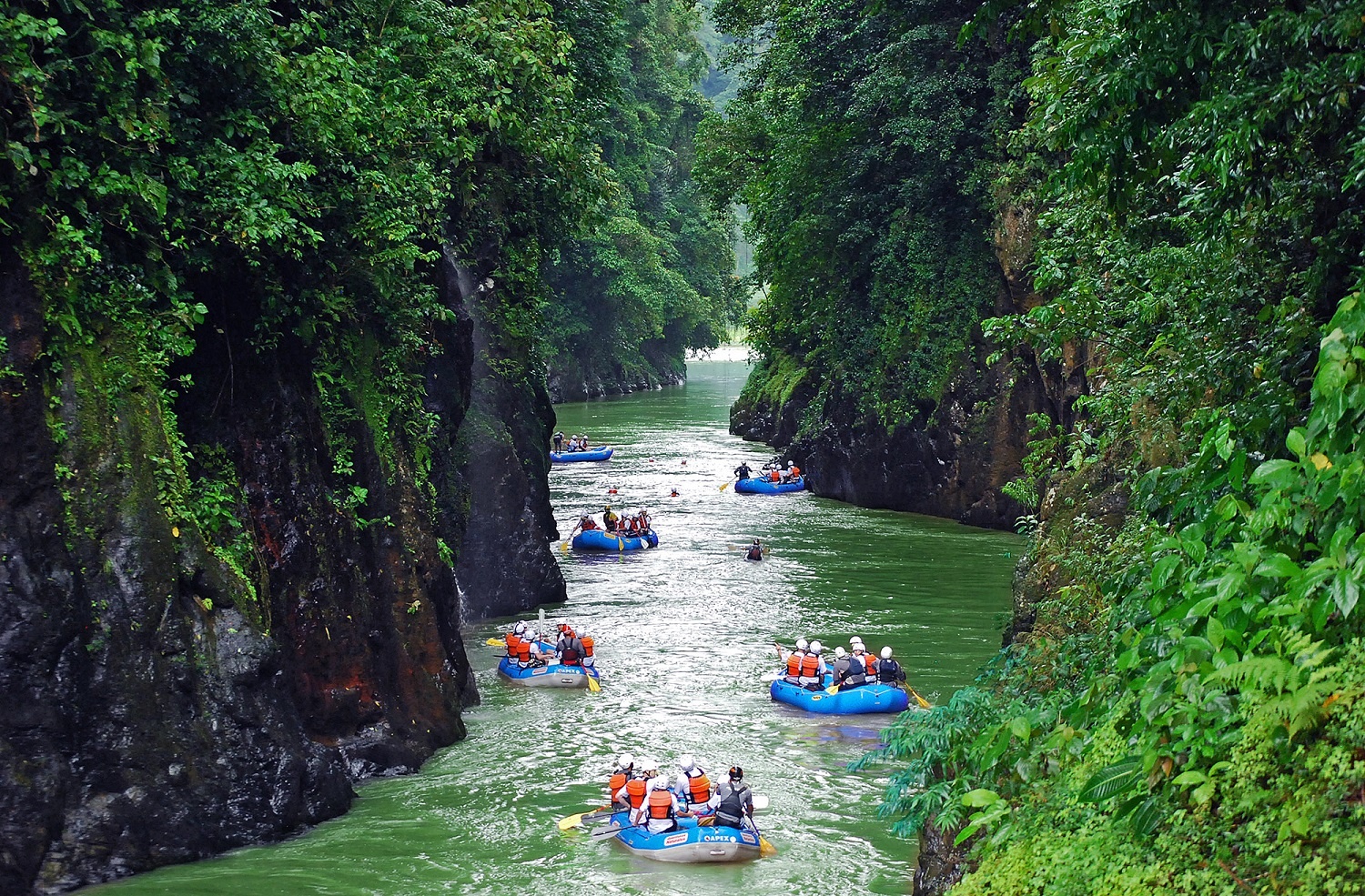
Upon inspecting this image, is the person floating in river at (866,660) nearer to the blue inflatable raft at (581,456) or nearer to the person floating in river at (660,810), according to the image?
the person floating in river at (660,810)

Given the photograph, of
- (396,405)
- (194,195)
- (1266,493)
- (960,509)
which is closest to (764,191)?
(960,509)

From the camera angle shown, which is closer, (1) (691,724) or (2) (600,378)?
(1) (691,724)

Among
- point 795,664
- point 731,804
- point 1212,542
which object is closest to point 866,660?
point 795,664

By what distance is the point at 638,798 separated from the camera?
13680mm

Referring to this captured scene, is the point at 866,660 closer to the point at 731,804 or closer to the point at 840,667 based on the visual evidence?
the point at 840,667

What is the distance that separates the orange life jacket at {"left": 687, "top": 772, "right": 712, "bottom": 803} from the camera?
1372 centimetres

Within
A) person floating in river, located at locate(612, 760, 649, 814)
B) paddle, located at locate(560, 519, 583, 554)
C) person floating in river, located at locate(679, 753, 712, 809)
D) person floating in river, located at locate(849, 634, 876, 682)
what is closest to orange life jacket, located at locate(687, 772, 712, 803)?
person floating in river, located at locate(679, 753, 712, 809)

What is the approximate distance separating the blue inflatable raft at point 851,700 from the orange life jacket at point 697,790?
172 inches

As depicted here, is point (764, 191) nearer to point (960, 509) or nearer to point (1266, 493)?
point (960, 509)

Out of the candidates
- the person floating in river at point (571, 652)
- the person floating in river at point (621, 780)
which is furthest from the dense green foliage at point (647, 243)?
the person floating in river at point (621, 780)

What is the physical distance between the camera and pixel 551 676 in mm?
19344

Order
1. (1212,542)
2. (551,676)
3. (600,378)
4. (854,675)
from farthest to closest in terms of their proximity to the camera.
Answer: (600,378) < (551,676) < (854,675) < (1212,542)

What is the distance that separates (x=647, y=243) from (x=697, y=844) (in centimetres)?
5527

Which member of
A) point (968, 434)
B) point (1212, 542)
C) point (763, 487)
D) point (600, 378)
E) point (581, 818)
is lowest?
point (581, 818)
